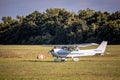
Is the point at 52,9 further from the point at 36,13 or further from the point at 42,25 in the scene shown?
the point at 42,25

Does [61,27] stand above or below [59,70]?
above

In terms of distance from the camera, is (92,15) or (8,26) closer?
(92,15)

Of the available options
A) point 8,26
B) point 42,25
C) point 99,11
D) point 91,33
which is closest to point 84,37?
point 91,33

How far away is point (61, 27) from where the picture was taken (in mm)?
133750

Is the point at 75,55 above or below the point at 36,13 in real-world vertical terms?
below

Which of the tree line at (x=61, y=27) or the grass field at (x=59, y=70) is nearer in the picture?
the grass field at (x=59, y=70)

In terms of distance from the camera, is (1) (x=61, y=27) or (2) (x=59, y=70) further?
(1) (x=61, y=27)

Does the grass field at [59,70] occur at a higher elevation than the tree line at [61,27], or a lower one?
lower

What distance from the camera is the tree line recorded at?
11019 centimetres

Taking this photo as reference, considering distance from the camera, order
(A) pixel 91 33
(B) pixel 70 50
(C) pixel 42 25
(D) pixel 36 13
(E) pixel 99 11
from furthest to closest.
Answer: (D) pixel 36 13
(C) pixel 42 25
(E) pixel 99 11
(A) pixel 91 33
(B) pixel 70 50

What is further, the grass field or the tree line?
the tree line

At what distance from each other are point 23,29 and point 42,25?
1131 centimetres

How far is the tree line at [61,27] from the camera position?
11019cm

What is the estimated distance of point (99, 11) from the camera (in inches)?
5123
